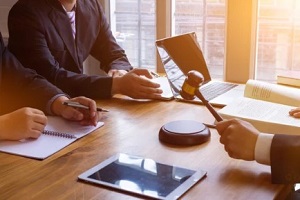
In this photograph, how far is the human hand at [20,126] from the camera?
4.16 ft

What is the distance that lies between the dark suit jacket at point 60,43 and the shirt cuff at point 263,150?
2.54ft

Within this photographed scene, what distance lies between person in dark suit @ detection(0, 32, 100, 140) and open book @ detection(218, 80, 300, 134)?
446mm

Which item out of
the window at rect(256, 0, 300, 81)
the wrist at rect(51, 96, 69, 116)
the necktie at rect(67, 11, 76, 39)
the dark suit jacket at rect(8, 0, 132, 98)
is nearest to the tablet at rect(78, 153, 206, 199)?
the wrist at rect(51, 96, 69, 116)

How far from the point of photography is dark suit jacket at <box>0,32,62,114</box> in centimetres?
160

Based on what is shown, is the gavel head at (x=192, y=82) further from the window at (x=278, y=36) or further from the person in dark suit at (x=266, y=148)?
the window at (x=278, y=36)

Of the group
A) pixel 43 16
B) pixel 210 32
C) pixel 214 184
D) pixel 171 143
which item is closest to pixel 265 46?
pixel 210 32

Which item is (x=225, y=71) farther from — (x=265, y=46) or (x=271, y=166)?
(x=271, y=166)

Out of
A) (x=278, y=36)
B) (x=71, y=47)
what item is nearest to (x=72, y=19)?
(x=71, y=47)

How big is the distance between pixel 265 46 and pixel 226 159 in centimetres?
142

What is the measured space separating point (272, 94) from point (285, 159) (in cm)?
53

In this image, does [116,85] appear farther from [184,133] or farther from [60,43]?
[184,133]

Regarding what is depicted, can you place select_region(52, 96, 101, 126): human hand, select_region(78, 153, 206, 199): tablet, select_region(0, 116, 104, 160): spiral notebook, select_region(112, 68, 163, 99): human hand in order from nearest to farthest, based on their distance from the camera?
1. select_region(78, 153, 206, 199): tablet
2. select_region(0, 116, 104, 160): spiral notebook
3. select_region(52, 96, 101, 126): human hand
4. select_region(112, 68, 163, 99): human hand

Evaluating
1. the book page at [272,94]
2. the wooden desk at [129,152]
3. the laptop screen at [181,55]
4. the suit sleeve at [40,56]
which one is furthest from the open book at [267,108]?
the suit sleeve at [40,56]

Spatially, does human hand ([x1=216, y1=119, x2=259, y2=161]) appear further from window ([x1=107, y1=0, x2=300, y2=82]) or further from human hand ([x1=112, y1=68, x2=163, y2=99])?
window ([x1=107, y1=0, x2=300, y2=82])
